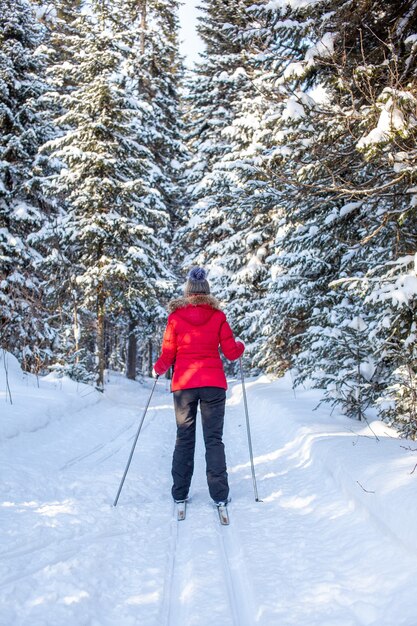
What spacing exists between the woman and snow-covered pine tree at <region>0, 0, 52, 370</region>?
9.59 meters

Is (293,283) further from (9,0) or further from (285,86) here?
(9,0)

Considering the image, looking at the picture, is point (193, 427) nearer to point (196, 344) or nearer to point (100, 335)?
point (196, 344)

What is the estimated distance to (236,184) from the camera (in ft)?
48.6

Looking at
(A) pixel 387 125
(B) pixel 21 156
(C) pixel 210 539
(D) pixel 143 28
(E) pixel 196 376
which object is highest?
(D) pixel 143 28

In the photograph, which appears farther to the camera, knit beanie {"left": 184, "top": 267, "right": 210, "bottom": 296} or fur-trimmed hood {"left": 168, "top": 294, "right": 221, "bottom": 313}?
knit beanie {"left": 184, "top": 267, "right": 210, "bottom": 296}

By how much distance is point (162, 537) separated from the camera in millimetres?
3402

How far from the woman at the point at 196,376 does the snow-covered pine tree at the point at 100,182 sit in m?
8.18

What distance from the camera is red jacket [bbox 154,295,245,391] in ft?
14.3

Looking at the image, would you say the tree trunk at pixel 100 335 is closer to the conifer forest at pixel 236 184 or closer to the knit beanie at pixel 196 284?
the conifer forest at pixel 236 184

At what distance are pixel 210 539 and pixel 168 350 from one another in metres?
1.86

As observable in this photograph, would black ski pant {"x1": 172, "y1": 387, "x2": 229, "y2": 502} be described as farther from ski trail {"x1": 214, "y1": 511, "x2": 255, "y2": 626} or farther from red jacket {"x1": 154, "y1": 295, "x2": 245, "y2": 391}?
ski trail {"x1": 214, "y1": 511, "x2": 255, "y2": 626}

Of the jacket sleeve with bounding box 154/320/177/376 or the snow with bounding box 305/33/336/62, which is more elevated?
the snow with bounding box 305/33/336/62

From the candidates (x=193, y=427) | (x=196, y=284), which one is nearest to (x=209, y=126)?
(x=196, y=284)

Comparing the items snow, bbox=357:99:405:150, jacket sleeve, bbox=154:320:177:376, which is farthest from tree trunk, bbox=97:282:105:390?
snow, bbox=357:99:405:150
